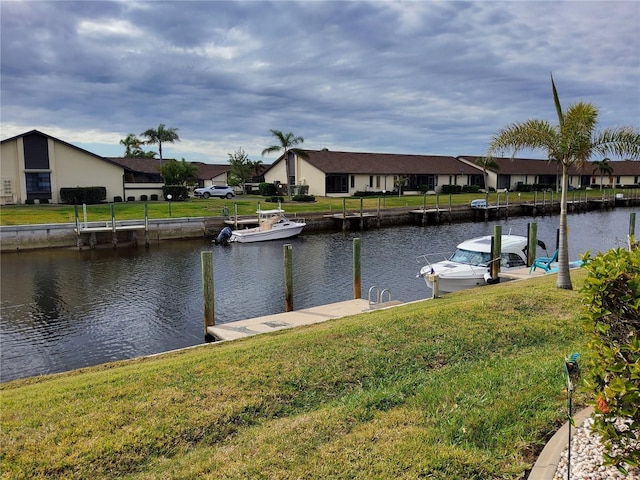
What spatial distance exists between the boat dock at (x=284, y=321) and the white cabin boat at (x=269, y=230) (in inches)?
861

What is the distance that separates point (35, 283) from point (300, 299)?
45.7ft

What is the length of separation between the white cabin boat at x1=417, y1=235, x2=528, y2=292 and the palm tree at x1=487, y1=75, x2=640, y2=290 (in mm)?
4546

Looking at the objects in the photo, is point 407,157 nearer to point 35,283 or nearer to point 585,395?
point 35,283

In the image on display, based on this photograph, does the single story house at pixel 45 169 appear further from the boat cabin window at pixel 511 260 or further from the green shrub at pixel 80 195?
the boat cabin window at pixel 511 260

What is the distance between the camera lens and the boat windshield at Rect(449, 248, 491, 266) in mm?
20219

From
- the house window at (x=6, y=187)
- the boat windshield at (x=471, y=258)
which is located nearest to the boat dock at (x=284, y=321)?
the boat windshield at (x=471, y=258)

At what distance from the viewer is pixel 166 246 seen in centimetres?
3594

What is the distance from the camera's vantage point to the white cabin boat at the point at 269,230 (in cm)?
3731

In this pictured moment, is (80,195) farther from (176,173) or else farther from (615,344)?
(615,344)

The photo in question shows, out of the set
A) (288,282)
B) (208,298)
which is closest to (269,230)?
(288,282)

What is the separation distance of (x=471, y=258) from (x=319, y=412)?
15.8m

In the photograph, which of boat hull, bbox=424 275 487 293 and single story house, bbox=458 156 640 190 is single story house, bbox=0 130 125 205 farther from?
single story house, bbox=458 156 640 190

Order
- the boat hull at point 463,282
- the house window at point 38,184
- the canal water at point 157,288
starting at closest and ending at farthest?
1. the canal water at point 157,288
2. the boat hull at point 463,282
3. the house window at point 38,184

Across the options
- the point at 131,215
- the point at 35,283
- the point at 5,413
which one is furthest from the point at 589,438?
the point at 131,215
